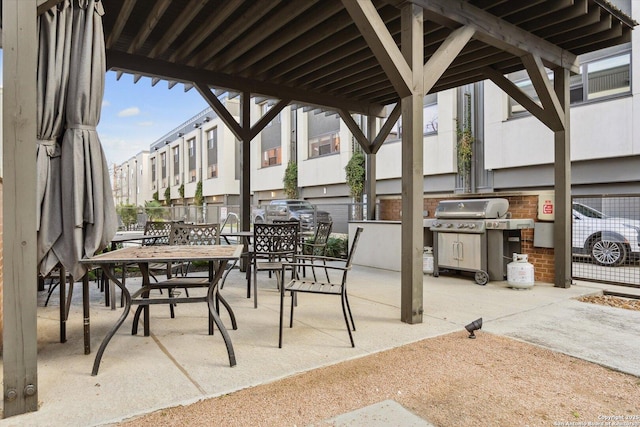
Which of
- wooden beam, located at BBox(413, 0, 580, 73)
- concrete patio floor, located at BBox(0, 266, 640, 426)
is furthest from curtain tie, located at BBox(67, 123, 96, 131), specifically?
wooden beam, located at BBox(413, 0, 580, 73)

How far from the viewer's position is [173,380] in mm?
2369

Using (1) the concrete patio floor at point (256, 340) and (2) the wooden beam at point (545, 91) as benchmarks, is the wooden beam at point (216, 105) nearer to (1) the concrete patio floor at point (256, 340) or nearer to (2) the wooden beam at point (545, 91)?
(1) the concrete patio floor at point (256, 340)

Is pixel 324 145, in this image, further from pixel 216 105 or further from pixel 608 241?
pixel 608 241

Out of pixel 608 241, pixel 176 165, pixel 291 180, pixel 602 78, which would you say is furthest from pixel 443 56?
pixel 176 165

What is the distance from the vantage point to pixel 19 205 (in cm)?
198

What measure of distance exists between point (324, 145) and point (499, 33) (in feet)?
41.3

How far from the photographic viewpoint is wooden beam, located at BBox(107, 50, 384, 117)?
17.9 ft

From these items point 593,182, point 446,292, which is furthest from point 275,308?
point 593,182

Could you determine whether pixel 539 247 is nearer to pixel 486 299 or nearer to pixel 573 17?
pixel 486 299

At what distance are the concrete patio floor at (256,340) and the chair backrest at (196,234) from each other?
0.72 m

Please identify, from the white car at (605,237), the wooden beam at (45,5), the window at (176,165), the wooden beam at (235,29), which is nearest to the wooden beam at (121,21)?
the wooden beam at (235,29)

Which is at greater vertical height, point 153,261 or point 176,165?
point 176,165

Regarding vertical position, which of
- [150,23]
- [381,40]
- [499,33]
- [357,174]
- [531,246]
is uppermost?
[150,23]

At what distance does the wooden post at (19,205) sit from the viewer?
195cm
